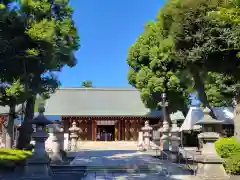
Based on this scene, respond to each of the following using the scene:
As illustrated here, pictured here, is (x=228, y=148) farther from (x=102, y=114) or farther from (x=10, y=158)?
(x=102, y=114)

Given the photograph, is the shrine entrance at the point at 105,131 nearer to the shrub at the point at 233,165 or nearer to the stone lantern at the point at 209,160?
the shrub at the point at 233,165

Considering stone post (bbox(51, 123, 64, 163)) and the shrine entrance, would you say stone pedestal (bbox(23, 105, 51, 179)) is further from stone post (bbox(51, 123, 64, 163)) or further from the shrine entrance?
the shrine entrance

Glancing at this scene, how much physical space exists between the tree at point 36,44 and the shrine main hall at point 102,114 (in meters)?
20.0

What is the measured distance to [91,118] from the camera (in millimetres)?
40750

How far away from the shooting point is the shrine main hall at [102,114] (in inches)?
1586

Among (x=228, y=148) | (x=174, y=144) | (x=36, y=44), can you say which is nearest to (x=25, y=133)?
(x=36, y=44)

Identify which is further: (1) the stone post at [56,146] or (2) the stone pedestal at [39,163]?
(1) the stone post at [56,146]

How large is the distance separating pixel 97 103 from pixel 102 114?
3616mm

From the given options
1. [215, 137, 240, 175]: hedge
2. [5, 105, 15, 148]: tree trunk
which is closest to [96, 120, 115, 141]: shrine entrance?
[5, 105, 15, 148]: tree trunk

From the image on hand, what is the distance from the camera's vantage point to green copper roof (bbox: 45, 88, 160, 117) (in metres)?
41.0

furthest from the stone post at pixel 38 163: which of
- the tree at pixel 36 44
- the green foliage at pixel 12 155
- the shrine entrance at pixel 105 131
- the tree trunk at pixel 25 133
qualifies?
the shrine entrance at pixel 105 131

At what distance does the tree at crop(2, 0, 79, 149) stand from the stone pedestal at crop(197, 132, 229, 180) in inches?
300

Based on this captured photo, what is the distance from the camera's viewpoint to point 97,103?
43.7 meters

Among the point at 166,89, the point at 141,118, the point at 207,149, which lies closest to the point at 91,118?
the point at 141,118
